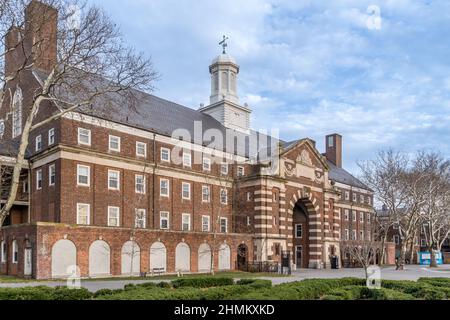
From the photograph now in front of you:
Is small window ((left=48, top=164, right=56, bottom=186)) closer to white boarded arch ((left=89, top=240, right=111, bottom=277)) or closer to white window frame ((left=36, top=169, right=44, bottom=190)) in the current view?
white window frame ((left=36, top=169, right=44, bottom=190))

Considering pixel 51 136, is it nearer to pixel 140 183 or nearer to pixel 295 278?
pixel 140 183

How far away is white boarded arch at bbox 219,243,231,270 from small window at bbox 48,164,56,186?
16.1 meters

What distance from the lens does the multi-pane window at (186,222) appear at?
1868 inches

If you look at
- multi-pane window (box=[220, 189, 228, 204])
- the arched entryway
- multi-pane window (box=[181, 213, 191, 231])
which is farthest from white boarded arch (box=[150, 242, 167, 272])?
the arched entryway

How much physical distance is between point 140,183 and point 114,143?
436cm

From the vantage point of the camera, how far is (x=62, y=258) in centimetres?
3312

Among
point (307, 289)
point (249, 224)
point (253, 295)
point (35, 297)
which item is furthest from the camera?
point (249, 224)

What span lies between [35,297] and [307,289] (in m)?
10.2

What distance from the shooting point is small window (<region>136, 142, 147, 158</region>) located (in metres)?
44.2

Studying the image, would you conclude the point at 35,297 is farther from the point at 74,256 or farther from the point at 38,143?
the point at 38,143

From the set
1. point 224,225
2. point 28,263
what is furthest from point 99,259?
point 224,225

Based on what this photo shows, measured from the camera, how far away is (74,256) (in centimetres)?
3378

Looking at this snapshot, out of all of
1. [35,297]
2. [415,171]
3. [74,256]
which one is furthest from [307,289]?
[415,171]

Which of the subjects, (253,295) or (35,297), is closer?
(253,295)
